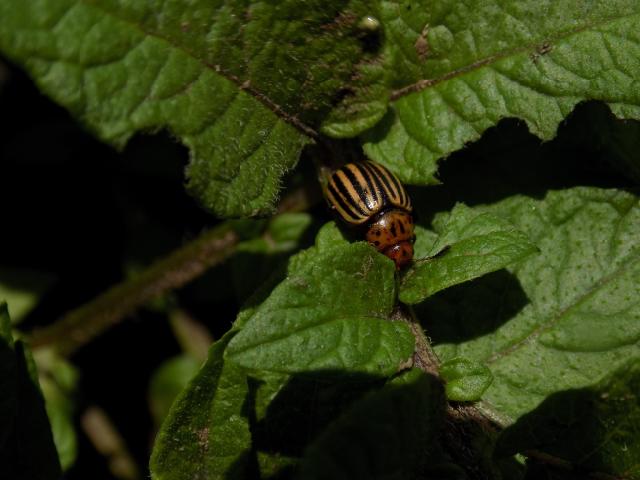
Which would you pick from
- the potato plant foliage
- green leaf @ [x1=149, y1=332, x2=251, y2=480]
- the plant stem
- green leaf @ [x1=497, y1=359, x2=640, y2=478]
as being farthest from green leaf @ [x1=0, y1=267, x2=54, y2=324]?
green leaf @ [x1=497, y1=359, x2=640, y2=478]

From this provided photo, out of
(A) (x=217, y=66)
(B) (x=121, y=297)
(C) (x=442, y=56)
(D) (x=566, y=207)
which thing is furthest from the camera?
(B) (x=121, y=297)

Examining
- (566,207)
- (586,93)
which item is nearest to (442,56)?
(586,93)

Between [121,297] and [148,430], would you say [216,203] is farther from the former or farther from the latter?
[148,430]

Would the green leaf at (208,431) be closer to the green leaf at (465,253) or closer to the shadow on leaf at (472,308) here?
the green leaf at (465,253)

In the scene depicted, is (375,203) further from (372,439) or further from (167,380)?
(167,380)

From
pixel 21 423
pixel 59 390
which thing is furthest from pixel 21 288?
pixel 21 423

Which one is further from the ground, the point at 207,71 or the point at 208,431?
the point at 207,71

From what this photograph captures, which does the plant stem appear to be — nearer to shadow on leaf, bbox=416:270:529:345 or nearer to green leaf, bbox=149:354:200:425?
green leaf, bbox=149:354:200:425
